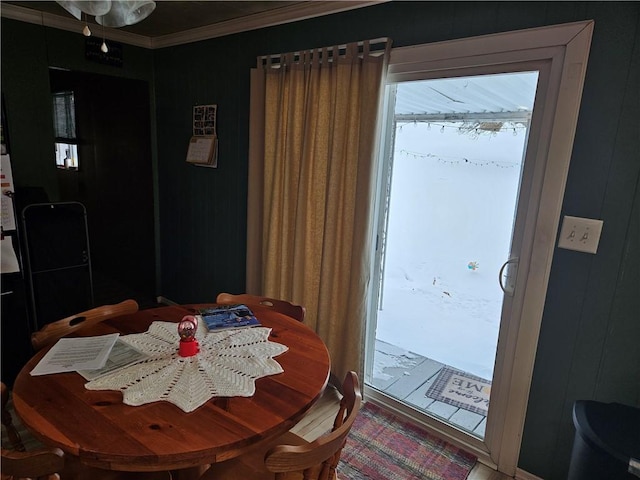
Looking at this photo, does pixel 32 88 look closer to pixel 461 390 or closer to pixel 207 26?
pixel 207 26

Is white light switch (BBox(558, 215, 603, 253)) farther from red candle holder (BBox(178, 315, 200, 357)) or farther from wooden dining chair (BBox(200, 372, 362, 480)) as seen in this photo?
red candle holder (BBox(178, 315, 200, 357))

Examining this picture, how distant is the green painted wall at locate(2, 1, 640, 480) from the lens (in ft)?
4.98

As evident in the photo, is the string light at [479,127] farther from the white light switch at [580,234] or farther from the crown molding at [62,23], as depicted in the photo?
the crown molding at [62,23]

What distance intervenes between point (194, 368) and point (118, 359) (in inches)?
11.3

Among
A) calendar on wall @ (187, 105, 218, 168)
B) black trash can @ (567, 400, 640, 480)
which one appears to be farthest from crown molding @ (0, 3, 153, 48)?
black trash can @ (567, 400, 640, 480)

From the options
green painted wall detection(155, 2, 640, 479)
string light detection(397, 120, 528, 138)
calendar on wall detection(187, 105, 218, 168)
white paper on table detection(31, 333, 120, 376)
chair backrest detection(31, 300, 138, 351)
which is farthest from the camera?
calendar on wall detection(187, 105, 218, 168)

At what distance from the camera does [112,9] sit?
58.4 inches

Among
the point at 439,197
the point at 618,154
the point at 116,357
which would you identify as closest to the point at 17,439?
the point at 116,357

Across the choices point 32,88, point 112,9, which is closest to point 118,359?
point 112,9

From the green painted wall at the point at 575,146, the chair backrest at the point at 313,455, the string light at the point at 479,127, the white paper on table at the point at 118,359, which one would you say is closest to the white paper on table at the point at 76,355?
the white paper on table at the point at 118,359

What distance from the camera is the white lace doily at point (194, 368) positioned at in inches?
47.7

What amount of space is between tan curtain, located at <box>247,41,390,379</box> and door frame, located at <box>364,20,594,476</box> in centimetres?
33

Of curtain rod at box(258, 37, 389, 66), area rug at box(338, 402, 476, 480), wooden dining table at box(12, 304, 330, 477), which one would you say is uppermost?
curtain rod at box(258, 37, 389, 66)

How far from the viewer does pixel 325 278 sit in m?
2.44
